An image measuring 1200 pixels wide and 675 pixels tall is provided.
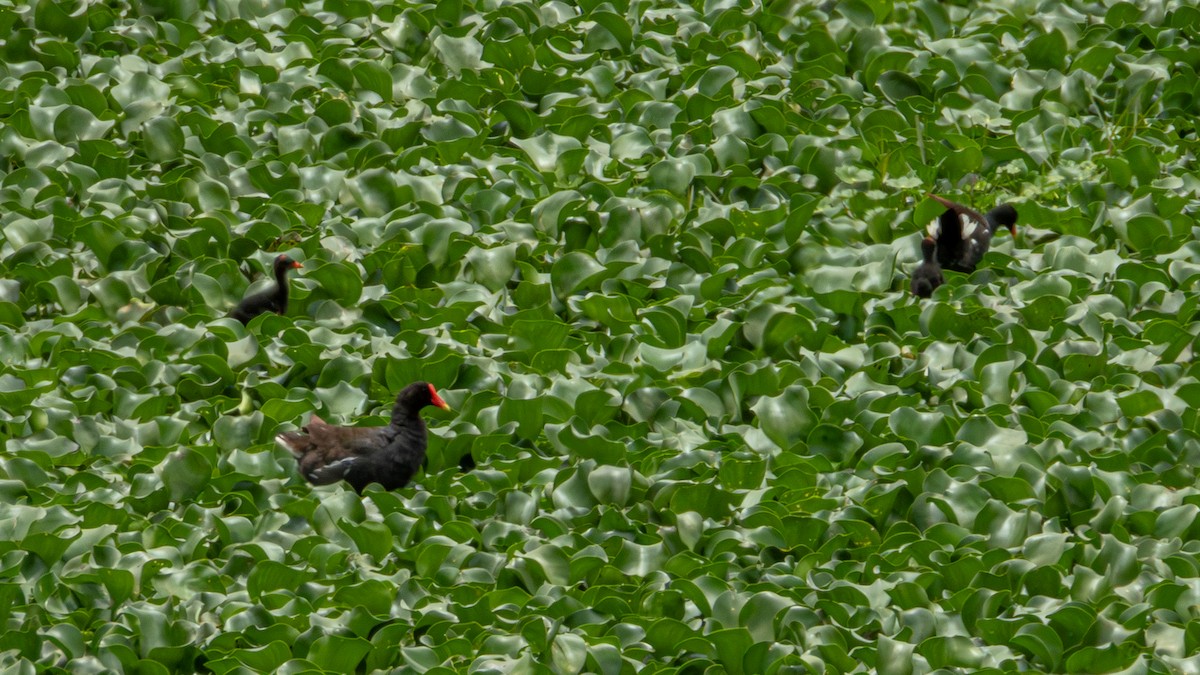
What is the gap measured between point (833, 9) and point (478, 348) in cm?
384

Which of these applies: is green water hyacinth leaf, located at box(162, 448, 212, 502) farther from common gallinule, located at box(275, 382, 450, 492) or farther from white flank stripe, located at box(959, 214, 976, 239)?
white flank stripe, located at box(959, 214, 976, 239)

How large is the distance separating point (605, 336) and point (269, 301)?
150cm

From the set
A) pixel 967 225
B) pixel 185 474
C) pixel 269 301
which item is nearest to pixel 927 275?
pixel 967 225

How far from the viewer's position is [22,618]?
620 centimetres

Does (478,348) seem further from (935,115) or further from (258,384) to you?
(935,115)

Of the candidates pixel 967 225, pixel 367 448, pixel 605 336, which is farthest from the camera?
pixel 967 225

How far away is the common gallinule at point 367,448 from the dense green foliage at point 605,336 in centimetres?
13

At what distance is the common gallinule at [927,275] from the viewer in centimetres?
828

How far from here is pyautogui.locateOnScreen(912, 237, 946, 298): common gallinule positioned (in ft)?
27.2

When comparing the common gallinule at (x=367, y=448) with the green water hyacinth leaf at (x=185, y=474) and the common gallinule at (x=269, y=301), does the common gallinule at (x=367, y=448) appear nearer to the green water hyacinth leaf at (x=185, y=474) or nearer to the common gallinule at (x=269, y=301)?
the green water hyacinth leaf at (x=185, y=474)

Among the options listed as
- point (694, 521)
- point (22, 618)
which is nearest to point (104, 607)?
point (22, 618)

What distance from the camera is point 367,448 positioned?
6980 mm

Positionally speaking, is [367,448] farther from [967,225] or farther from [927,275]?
[967,225]

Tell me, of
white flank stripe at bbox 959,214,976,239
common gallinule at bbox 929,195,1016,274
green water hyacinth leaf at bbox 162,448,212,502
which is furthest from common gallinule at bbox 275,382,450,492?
white flank stripe at bbox 959,214,976,239
